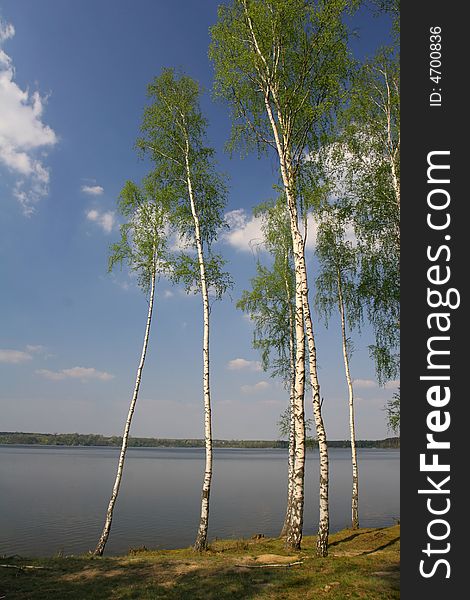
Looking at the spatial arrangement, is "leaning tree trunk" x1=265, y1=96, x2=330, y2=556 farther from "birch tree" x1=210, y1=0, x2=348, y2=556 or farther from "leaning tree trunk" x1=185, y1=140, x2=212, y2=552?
"leaning tree trunk" x1=185, y1=140, x2=212, y2=552

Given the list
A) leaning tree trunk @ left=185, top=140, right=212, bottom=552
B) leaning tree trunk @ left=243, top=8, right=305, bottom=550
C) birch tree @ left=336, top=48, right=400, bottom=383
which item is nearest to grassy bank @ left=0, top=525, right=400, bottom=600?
leaning tree trunk @ left=243, top=8, right=305, bottom=550

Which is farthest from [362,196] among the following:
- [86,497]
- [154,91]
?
[86,497]

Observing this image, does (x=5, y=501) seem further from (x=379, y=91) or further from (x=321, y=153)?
(x=379, y=91)

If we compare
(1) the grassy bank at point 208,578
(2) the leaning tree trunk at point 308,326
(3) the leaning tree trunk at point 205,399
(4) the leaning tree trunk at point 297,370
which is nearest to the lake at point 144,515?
(3) the leaning tree trunk at point 205,399

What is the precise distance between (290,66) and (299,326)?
27.4 feet

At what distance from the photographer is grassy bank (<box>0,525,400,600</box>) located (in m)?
7.65

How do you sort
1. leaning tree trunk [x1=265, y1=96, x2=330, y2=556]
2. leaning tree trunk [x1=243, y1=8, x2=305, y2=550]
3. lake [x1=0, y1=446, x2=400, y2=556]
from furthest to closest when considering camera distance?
lake [x1=0, y1=446, x2=400, y2=556], leaning tree trunk [x1=243, y1=8, x2=305, y2=550], leaning tree trunk [x1=265, y1=96, x2=330, y2=556]

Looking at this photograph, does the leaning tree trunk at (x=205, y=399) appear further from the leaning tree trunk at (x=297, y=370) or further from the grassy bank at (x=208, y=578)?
the leaning tree trunk at (x=297, y=370)

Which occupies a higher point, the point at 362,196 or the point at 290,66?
the point at 290,66

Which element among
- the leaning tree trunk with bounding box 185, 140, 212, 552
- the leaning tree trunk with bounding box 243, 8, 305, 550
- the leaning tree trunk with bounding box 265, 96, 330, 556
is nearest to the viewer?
the leaning tree trunk with bounding box 265, 96, 330, 556

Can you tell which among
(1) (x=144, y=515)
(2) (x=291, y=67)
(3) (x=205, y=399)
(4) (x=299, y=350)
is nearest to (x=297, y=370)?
(4) (x=299, y=350)

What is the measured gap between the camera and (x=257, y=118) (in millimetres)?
14305

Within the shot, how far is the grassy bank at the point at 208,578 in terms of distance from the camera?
7.65 m

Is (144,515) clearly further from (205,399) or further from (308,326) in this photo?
(308,326)
